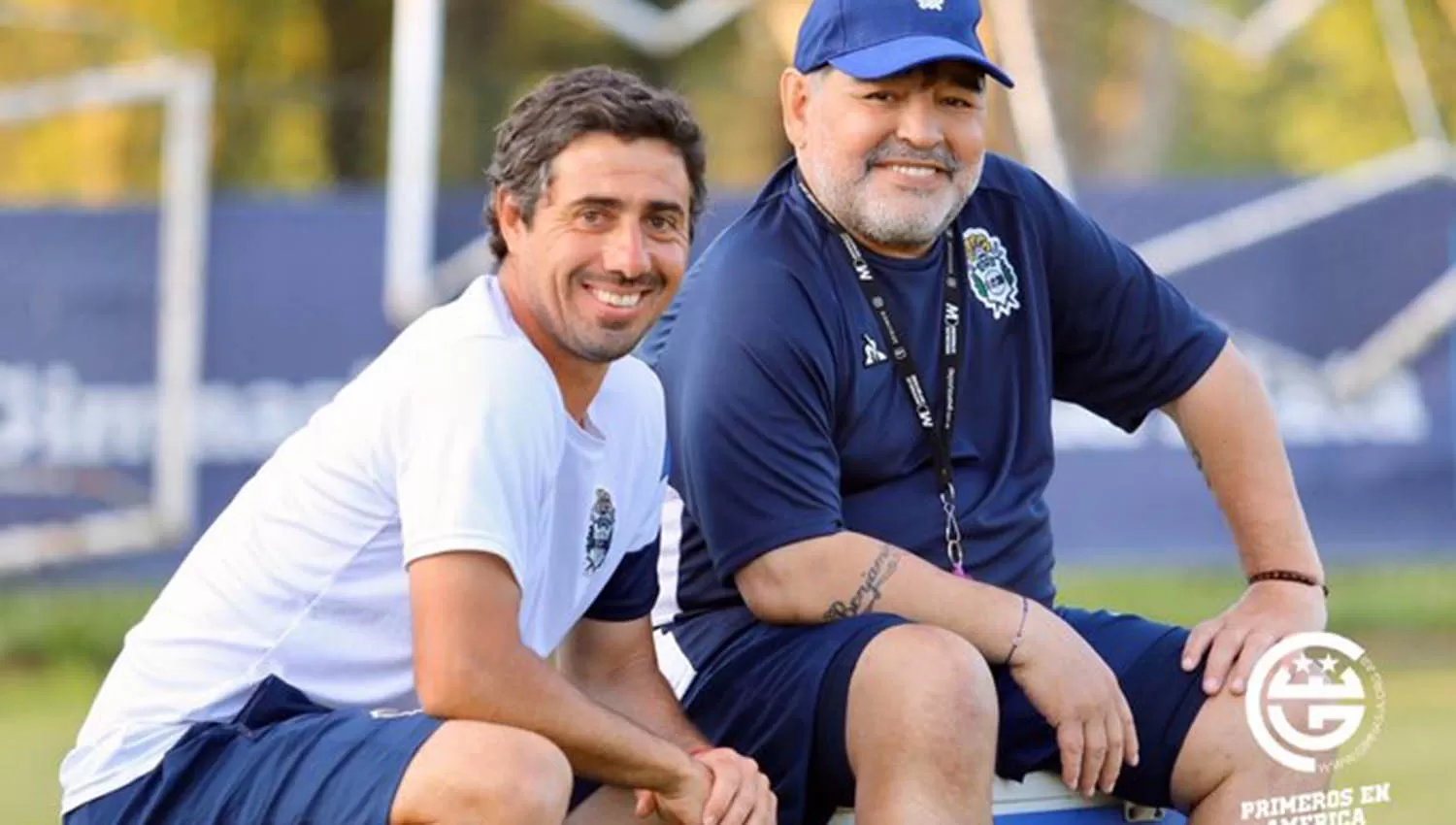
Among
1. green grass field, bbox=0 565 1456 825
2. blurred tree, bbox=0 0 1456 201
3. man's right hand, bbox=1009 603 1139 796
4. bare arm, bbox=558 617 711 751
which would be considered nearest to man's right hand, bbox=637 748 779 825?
bare arm, bbox=558 617 711 751

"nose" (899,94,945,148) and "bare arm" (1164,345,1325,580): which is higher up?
"nose" (899,94,945,148)

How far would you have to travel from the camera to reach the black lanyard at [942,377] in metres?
4.43

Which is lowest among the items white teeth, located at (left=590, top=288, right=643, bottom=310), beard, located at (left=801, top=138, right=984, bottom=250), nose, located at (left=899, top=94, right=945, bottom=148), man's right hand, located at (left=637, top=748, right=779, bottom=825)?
man's right hand, located at (left=637, top=748, right=779, bottom=825)

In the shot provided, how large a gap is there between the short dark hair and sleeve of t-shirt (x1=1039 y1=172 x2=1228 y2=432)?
84 centimetres

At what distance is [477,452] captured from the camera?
12.4 feet

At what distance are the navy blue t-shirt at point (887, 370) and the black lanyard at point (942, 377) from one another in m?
0.01

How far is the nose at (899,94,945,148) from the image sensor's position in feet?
14.7

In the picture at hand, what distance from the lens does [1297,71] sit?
14281 mm

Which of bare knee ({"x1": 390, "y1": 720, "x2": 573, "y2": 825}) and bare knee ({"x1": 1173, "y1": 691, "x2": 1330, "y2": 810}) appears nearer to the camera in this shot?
bare knee ({"x1": 390, "y1": 720, "x2": 573, "y2": 825})

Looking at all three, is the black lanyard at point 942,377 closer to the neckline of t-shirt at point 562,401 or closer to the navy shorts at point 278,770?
the neckline of t-shirt at point 562,401

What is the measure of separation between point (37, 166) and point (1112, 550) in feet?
18.2

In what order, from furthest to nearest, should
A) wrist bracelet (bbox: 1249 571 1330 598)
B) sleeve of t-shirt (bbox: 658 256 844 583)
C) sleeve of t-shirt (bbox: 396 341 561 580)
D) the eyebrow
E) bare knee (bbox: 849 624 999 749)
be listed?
wrist bracelet (bbox: 1249 571 1330 598)
sleeve of t-shirt (bbox: 658 256 844 583)
the eyebrow
bare knee (bbox: 849 624 999 749)
sleeve of t-shirt (bbox: 396 341 561 580)

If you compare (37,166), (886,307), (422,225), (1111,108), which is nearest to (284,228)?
(422,225)

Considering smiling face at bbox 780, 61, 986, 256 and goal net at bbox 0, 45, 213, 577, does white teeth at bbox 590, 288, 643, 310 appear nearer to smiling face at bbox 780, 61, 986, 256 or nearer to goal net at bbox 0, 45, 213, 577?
smiling face at bbox 780, 61, 986, 256
